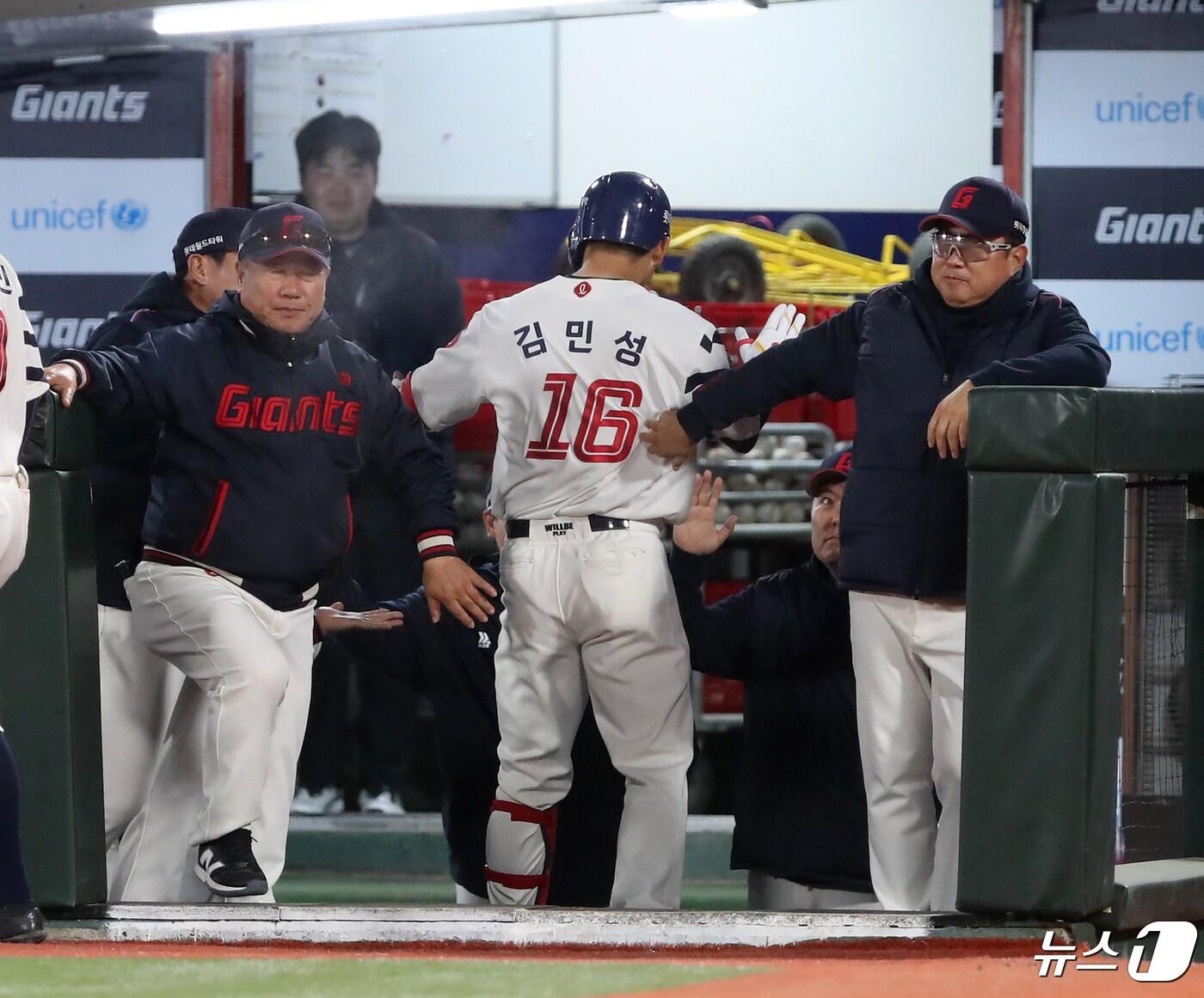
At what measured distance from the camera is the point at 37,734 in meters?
3.28

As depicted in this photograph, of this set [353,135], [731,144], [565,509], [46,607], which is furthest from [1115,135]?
[46,607]

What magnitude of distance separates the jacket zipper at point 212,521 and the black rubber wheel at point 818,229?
3.08 meters

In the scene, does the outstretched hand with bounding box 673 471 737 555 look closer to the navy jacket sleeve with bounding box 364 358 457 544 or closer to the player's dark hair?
the navy jacket sleeve with bounding box 364 358 457 544

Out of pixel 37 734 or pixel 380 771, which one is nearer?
pixel 37 734

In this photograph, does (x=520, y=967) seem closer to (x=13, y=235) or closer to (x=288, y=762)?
(x=288, y=762)

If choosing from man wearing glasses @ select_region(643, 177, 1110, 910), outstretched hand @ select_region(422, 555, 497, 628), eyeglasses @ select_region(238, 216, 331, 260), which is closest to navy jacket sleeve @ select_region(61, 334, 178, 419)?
eyeglasses @ select_region(238, 216, 331, 260)

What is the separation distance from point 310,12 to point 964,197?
2.82 metres

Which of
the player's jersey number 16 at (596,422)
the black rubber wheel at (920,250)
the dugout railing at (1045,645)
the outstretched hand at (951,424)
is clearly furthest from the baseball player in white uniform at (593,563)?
the black rubber wheel at (920,250)

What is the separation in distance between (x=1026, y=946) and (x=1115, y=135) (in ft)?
11.1

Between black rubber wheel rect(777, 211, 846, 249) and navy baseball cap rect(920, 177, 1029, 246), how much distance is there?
2561 millimetres

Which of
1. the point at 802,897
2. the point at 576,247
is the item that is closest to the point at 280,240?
the point at 576,247

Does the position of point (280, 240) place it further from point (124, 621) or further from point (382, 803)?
point (382, 803)

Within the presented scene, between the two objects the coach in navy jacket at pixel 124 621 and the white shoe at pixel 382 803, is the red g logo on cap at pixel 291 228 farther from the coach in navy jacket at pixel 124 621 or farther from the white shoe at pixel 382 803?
the white shoe at pixel 382 803

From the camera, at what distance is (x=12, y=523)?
117 inches
